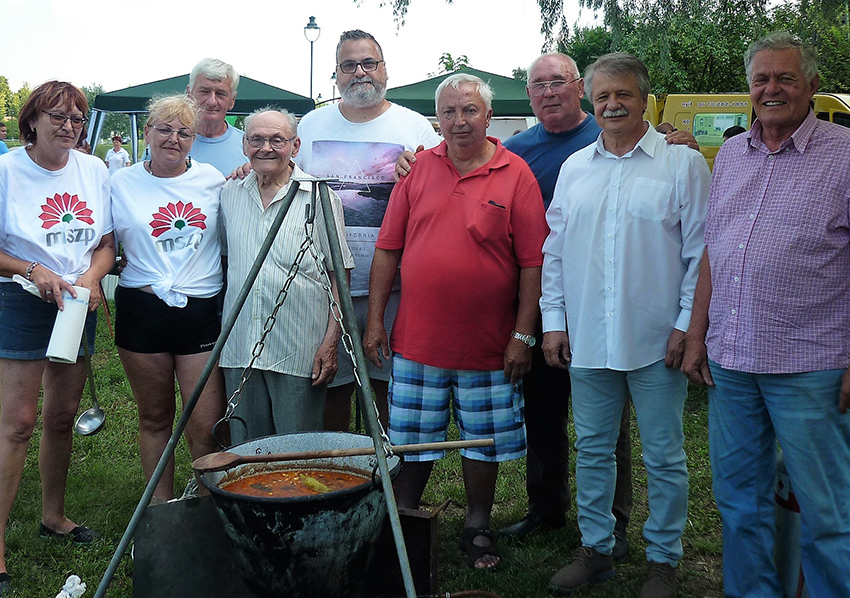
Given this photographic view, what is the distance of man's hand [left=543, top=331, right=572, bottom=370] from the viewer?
10.6 ft

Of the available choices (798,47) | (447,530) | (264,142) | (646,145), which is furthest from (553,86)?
(447,530)

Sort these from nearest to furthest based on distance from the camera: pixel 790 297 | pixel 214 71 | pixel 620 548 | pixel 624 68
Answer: pixel 790 297 → pixel 624 68 → pixel 620 548 → pixel 214 71

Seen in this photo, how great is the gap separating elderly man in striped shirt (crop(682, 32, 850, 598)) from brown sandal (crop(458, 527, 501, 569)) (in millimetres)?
1249

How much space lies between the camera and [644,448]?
10.1ft

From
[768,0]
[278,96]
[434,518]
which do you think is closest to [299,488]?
[434,518]

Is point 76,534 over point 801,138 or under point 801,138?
under

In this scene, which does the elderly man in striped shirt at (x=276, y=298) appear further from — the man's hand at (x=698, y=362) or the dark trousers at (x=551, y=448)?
the man's hand at (x=698, y=362)

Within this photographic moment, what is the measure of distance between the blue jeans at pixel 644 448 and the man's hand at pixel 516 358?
8.8 inches

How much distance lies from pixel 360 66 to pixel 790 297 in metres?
2.24

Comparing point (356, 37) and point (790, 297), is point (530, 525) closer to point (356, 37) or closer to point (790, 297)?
point (790, 297)

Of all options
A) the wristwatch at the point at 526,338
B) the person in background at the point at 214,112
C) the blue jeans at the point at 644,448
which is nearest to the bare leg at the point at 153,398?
the person in background at the point at 214,112

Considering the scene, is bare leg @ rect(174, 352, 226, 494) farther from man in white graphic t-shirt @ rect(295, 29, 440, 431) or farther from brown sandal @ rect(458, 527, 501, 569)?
brown sandal @ rect(458, 527, 501, 569)

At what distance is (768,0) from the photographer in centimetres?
362

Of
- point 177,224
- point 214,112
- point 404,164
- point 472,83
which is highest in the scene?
point 472,83
